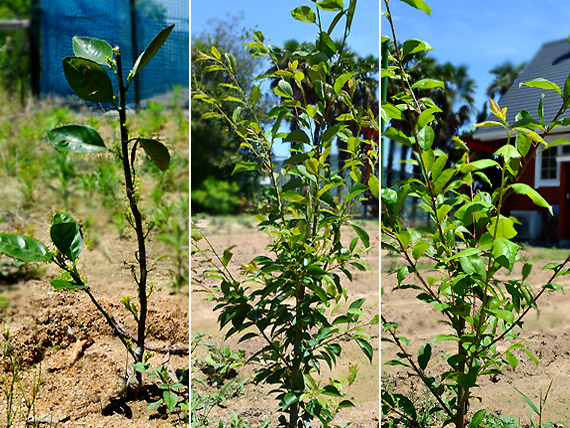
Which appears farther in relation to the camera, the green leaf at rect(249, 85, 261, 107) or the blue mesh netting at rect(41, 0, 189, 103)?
the blue mesh netting at rect(41, 0, 189, 103)

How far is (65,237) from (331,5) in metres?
0.89

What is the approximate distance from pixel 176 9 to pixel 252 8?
2.02 ft

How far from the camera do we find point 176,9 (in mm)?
1653

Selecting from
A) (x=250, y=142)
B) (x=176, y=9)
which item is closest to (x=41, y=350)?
(x=250, y=142)

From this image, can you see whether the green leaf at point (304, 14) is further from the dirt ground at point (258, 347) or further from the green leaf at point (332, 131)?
the dirt ground at point (258, 347)

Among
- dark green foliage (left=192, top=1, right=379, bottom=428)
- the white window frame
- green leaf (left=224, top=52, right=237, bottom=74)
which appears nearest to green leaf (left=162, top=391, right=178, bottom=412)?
dark green foliage (left=192, top=1, right=379, bottom=428)

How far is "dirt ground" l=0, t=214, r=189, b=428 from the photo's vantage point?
→ 1.45 m

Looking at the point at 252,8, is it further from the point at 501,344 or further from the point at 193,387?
the point at 501,344

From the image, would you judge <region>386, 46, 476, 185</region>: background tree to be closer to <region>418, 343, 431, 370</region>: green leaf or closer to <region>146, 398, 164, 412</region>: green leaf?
<region>418, 343, 431, 370</region>: green leaf

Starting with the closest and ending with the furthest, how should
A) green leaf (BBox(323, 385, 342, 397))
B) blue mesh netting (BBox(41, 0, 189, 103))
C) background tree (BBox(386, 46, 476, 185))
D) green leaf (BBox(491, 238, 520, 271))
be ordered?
green leaf (BBox(491, 238, 520, 271))
green leaf (BBox(323, 385, 342, 397))
background tree (BBox(386, 46, 476, 185))
blue mesh netting (BBox(41, 0, 189, 103))

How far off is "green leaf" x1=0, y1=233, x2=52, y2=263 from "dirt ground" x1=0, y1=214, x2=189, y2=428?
47 cm

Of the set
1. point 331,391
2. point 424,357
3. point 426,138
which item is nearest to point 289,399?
point 331,391

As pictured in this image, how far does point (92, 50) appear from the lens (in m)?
1.20

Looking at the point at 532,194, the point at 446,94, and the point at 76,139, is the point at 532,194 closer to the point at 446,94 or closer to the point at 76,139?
the point at 446,94
